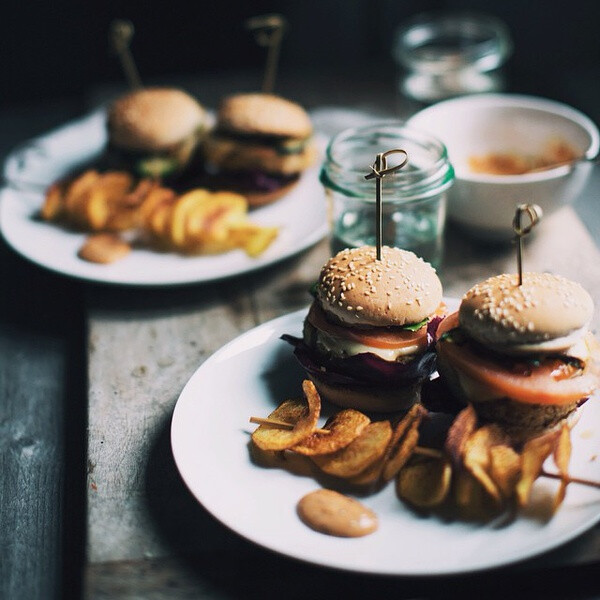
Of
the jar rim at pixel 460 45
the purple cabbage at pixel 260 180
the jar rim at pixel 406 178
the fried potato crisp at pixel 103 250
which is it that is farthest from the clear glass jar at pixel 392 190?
the jar rim at pixel 460 45

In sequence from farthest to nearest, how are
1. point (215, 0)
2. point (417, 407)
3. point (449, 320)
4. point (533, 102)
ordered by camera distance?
point (215, 0) < point (533, 102) < point (449, 320) < point (417, 407)

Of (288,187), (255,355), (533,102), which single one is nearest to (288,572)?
(255,355)

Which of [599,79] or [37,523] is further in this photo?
[599,79]

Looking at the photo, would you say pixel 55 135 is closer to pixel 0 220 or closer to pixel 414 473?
pixel 0 220

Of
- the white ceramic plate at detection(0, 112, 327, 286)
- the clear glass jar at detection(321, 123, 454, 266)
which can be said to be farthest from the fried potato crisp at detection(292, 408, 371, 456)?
the white ceramic plate at detection(0, 112, 327, 286)

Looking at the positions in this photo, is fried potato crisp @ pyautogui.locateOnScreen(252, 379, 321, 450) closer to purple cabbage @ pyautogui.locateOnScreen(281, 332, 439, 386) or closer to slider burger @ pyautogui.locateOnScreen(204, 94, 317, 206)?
purple cabbage @ pyautogui.locateOnScreen(281, 332, 439, 386)

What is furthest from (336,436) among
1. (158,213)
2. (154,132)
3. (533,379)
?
(154,132)
